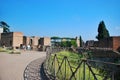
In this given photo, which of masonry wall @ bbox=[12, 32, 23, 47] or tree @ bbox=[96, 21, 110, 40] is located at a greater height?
tree @ bbox=[96, 21, 110, 40]

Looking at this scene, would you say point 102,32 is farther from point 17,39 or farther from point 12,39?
point 12,39

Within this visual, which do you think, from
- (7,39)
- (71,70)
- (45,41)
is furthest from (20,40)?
(71,70)

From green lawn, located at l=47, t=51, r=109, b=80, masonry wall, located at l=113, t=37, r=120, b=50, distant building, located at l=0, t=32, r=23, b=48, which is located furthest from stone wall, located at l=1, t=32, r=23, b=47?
green lawn, located at l=47, t=51, r=109, b=80

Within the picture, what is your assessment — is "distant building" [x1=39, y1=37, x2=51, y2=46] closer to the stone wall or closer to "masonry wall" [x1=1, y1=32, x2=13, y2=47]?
the stone wall

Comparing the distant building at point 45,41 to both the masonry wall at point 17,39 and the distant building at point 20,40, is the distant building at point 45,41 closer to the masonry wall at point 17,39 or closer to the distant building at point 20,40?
the distant building at point 20,40

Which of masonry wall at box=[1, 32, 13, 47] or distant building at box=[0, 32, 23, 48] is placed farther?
masonry wall at box=[1, 32, 13, 47]

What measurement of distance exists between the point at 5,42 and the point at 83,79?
45.6 m

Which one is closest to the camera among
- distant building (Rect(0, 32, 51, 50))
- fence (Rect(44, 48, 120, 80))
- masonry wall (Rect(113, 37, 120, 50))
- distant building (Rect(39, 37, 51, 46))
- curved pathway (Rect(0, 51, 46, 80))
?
fence (Rect(44, 48, 120, 80))

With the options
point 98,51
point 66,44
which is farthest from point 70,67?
point 66,44

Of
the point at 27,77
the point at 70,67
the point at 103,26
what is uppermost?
the point at 103,26

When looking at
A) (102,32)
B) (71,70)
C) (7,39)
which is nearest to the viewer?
(71,70)

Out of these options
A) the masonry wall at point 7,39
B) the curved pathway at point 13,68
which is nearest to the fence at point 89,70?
the curved pathway at point 13,68

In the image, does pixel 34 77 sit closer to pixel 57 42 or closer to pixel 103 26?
pixel 103 26

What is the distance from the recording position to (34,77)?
12047 millimetres
